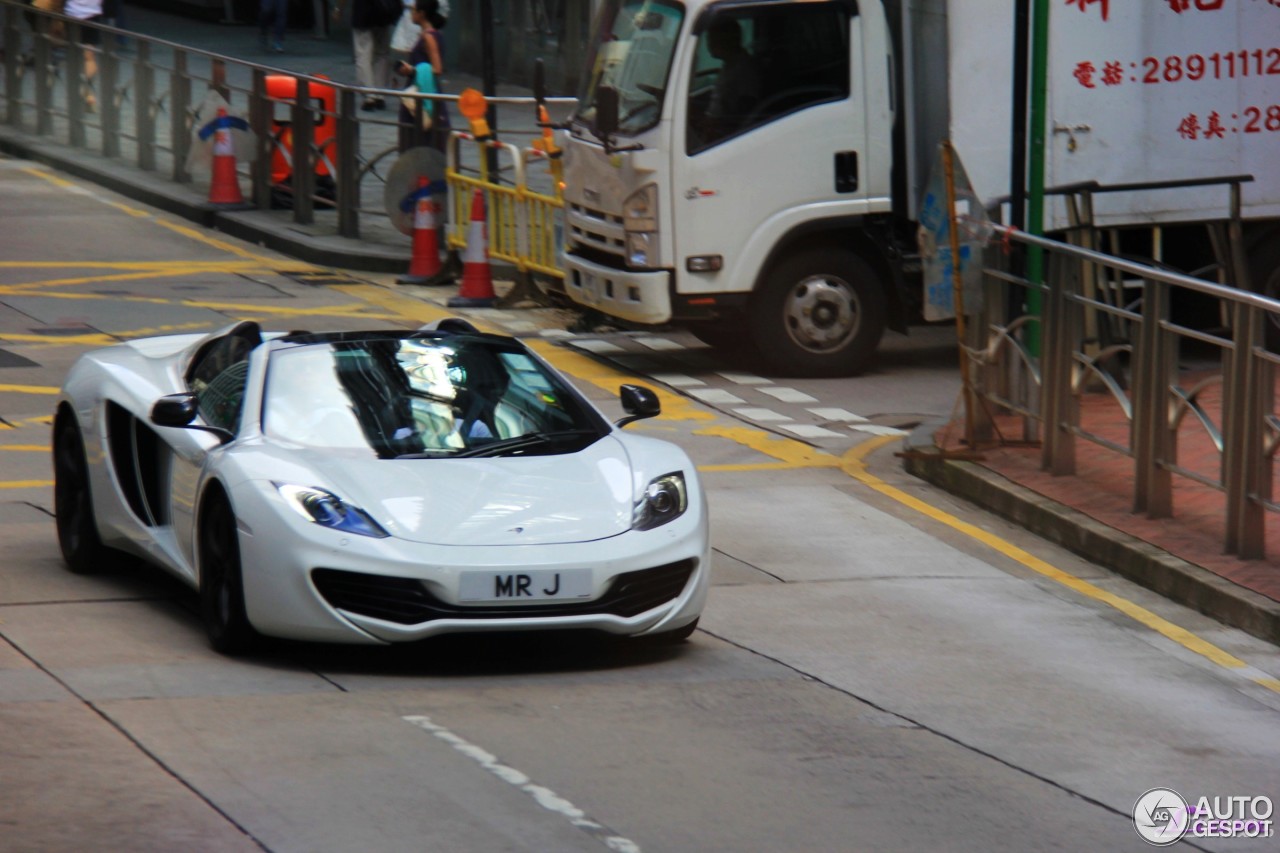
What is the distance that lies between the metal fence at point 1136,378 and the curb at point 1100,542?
32cm

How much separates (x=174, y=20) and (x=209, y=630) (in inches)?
1249

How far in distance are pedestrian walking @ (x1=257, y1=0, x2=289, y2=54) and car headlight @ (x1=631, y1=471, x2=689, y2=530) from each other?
26.7 meters

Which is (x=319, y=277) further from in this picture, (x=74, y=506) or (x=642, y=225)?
(x=74, y=506)

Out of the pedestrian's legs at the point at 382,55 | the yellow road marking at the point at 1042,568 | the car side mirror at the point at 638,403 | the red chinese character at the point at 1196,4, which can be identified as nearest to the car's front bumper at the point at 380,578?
the car side mirror at the point at 638,403

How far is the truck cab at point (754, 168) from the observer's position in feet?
49.1

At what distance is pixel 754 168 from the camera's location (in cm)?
1507

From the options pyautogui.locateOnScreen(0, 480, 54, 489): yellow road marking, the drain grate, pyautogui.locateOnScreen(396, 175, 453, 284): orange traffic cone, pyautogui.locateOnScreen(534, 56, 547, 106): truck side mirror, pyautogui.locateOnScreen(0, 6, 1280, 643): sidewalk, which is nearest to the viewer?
pyautogui.locateOnScreen(0, 6, 1280, 643): sidewalk

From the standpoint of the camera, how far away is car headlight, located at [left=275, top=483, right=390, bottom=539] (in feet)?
24.8

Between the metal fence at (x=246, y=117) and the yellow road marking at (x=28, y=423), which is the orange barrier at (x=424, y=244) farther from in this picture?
the yellow road marking at (x=28, y=423)

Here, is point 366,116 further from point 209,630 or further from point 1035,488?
point 209,630

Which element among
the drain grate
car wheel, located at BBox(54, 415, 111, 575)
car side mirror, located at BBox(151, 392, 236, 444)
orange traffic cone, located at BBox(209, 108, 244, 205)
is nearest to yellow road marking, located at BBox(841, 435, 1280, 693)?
car side mirror, located at BBox(151, 392, 236, 444)

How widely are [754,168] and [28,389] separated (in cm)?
514

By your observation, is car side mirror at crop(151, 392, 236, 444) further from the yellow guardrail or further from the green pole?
the yellow guardrail

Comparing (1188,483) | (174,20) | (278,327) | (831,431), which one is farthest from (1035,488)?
(174,20)
